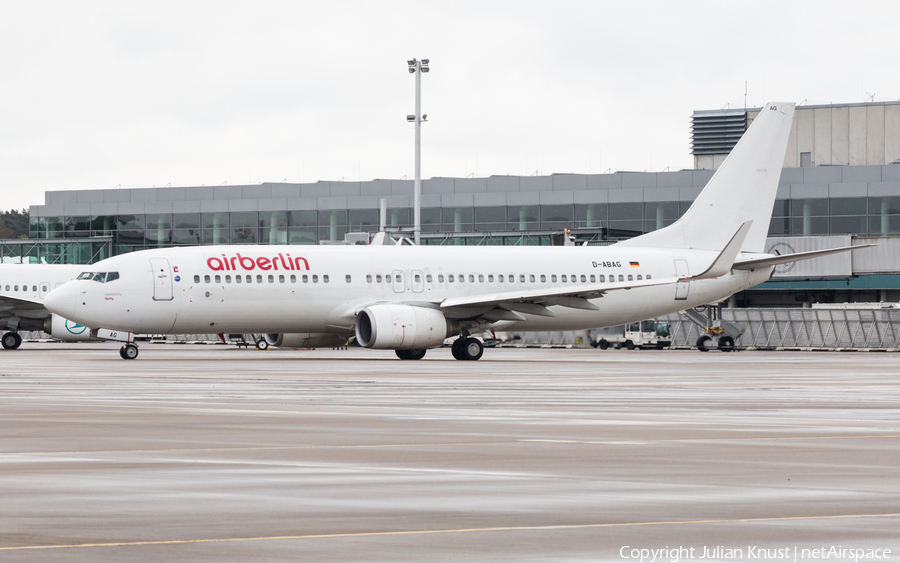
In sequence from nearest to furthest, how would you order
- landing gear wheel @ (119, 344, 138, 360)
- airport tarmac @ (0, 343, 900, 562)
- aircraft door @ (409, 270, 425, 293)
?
airport tarmac @ (0, 343, 900, 562) < landing gear wheel @ (119, 344, 138, 360) < aircraft door @ (409, 270, 425, 293)

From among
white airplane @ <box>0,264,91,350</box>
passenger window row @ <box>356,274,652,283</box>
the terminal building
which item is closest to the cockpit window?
passenger window row @ <box>356,274,652,283</box>

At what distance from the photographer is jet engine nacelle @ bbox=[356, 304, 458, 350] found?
40781 millimetres

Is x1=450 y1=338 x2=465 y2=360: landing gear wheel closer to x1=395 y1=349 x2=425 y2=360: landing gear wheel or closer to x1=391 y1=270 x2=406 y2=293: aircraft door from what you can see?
x1=395 y1=349 x2=425 y2=360: landing gear wheel

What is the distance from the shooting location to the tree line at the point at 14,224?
→ 7303 inches

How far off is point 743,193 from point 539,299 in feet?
42.8

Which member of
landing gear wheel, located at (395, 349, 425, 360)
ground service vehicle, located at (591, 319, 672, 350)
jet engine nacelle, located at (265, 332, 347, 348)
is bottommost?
Answer: ground service vehicle, located at (591, 319, 672, 350)

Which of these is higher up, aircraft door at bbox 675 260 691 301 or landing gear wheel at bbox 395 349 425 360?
aircraft door at bbox 675 260 691 301

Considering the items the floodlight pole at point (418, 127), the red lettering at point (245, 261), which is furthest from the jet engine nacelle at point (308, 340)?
the floodlight pole at point (418, 127)

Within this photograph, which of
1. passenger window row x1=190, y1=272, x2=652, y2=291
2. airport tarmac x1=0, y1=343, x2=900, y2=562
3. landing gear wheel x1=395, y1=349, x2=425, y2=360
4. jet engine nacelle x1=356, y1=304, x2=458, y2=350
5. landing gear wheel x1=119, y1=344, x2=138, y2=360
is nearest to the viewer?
airport tarmac x1=0, y1=343, x2=900, y2=562

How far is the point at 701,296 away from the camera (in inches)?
1929

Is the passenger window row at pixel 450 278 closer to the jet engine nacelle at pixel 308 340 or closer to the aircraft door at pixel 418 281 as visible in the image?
the aircraft door at pixel 418 281

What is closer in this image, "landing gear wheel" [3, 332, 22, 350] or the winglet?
the winglet

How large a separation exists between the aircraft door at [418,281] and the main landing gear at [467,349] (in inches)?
85.7

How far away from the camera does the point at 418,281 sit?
43906 mm
